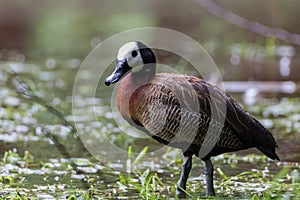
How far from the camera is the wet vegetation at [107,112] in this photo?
6.39 metres

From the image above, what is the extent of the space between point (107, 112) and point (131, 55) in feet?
13.2

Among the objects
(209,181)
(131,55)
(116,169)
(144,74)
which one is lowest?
(209,181)

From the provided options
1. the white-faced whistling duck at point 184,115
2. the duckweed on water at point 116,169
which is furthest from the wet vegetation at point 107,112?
the white-faced whistling duck at point 184,115

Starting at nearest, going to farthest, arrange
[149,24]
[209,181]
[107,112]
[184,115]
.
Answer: [184,115] → [209,181] → [107,112] → [149,24]

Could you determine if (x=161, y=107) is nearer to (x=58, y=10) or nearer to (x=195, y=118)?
(x=195, y=118)

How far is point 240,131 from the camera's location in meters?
6.03

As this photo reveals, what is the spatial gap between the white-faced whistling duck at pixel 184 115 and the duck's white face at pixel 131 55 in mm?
15

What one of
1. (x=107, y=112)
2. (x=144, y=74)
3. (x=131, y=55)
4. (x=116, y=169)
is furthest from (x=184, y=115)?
(x=107, y=112)

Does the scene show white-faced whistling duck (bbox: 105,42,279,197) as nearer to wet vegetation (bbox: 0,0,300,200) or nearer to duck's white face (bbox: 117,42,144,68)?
duck's white face (bbox: 117,42,144,68)

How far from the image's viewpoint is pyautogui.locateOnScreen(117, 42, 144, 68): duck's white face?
20.5ft

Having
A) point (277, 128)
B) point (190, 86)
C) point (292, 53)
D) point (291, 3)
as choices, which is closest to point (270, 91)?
point (277, 128)

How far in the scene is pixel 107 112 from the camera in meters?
10.2

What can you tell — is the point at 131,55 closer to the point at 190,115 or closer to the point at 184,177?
the point at 190,115

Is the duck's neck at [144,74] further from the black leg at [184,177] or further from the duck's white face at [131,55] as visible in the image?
the black leg at [184,177]
